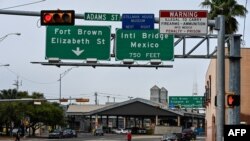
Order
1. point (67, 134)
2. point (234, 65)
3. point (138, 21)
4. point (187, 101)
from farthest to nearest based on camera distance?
point (67, 134) < point (187, 101) < point (138, 21) < point (234, 65)

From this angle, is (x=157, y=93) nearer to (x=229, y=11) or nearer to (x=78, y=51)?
(x=229, y=11)

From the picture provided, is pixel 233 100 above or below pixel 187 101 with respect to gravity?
below

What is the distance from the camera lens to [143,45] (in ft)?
89.4

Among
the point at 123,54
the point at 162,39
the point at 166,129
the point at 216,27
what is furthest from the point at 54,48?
the point at 166,129

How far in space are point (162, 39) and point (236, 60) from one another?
4574 mm

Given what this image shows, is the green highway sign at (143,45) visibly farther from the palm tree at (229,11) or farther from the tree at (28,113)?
the tree at (28,113)

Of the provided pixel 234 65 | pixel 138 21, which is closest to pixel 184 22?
pixel 138 21

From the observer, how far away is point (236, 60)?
23781mm

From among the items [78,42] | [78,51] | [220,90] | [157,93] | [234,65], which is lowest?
[220,90]

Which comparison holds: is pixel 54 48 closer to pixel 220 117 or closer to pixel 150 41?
pixel 150 41

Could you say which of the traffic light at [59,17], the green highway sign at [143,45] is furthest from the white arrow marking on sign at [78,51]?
the traffic light at [59,17]

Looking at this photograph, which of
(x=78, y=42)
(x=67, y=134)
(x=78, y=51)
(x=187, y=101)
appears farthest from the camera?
(x=67, y=134)

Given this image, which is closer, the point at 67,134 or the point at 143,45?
the point at 143,45

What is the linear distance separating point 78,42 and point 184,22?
20.7 ft
